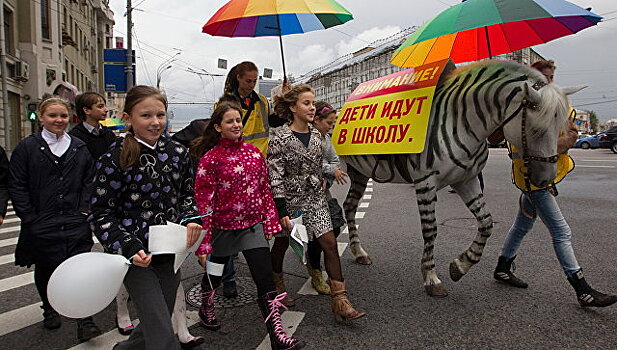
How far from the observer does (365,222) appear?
7910 millimetres

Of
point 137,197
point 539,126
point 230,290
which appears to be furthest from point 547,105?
point 230,290

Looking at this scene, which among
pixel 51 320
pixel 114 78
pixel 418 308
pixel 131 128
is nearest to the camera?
pixel 131 128

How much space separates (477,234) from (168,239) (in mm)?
2839

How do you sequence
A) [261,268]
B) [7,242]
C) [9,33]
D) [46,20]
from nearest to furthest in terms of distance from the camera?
1. [261,268]
2. [7,242]
3. [9,33]
4. [46,20]

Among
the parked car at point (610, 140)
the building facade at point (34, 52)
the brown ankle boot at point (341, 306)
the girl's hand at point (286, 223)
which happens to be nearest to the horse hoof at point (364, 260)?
the brown ankle boot at point (341, 306)

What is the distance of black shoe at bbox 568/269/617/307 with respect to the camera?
11.7 feet

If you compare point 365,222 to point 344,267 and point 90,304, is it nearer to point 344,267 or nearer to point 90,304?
point 344,267

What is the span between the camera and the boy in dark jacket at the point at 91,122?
426 centimetres

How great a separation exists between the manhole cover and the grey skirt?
0.97 metres

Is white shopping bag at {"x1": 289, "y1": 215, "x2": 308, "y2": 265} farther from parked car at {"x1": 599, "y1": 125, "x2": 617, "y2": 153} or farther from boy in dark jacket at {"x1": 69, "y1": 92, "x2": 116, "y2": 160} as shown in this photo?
parked car at {"x1": 599, "y1": 125, "x2": 617, "y2": 153}

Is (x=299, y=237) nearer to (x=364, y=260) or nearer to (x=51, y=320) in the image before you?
(x=364, y=260)

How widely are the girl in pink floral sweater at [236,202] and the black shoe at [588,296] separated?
238 centimetres

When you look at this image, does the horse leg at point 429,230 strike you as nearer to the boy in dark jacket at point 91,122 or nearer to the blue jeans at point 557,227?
the blue jeans at point 557,227

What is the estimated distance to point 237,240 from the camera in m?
3.27
